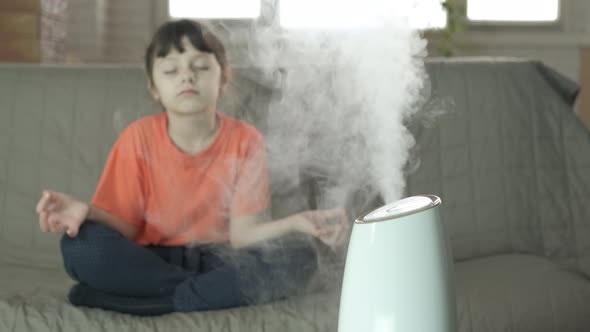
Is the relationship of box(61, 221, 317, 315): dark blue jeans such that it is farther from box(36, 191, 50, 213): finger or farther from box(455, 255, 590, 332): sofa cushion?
box(455, 255, 590, 332): sofa cushion

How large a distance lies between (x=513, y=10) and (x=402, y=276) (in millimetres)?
2433

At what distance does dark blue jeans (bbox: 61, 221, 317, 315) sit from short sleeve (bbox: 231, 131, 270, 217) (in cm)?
15

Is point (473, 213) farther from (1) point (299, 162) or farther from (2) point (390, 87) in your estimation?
(2) point (390, 87)

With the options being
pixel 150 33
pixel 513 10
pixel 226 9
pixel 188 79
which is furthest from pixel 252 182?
pixel 513 10

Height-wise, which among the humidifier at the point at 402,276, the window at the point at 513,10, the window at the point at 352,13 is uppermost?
the window at the point at 513,10

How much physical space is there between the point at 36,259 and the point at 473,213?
1019 millimetres

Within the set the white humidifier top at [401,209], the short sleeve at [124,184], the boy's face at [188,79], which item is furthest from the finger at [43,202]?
the white humidifier top at [401,209]

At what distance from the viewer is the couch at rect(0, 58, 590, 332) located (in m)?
1.80

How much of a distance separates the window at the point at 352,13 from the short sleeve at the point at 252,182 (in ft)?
0.91

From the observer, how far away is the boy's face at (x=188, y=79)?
166 cm

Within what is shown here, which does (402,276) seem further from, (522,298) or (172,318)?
(522,298)

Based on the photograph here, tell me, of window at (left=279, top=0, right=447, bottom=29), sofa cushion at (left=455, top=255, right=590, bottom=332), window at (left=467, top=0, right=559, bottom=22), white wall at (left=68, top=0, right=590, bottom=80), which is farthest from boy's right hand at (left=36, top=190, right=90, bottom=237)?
window at (left=467, top=0, right=559, bottom=22)

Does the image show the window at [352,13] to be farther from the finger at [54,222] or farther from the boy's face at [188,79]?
the finger at [54,222]

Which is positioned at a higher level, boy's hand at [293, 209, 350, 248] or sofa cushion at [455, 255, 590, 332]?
boy's hand at [293, 209, 350, 248]
